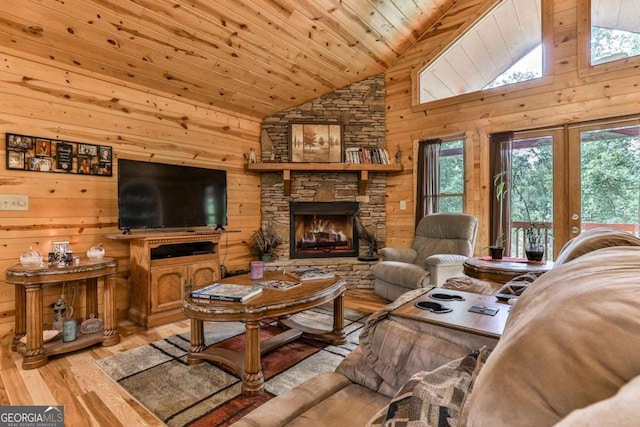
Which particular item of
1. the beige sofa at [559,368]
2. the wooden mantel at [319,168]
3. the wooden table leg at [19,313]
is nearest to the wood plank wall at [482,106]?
the wooden mantel at [319,168]

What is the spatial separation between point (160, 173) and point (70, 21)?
4.59 ft

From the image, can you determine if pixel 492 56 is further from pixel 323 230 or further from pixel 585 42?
pixel 323 230

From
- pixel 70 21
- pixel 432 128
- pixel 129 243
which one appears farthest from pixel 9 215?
pixel 432 128

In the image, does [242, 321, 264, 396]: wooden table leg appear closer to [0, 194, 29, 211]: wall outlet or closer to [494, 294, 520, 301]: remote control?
[494, 294, 520, 301]: remote control

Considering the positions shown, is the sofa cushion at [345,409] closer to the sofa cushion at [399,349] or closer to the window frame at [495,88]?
the sofa cushion at [399,349]

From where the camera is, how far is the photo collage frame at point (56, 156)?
265cm

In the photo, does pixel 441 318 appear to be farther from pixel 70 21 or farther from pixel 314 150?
pixel 314 150

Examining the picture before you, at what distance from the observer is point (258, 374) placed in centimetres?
194

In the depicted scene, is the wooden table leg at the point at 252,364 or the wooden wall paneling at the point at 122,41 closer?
the wooden table leg at the point at 252,364

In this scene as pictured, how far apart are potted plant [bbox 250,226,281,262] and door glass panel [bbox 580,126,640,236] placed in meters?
3.65

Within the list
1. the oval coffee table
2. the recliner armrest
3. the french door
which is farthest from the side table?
the french door

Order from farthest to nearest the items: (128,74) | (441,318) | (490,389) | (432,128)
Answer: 1. (432,128)
2. (128,74)
3. (441,318)
4. (490,389)

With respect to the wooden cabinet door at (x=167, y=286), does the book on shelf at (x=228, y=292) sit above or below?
above

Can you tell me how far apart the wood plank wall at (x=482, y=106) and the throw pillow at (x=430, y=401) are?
12.2ft
